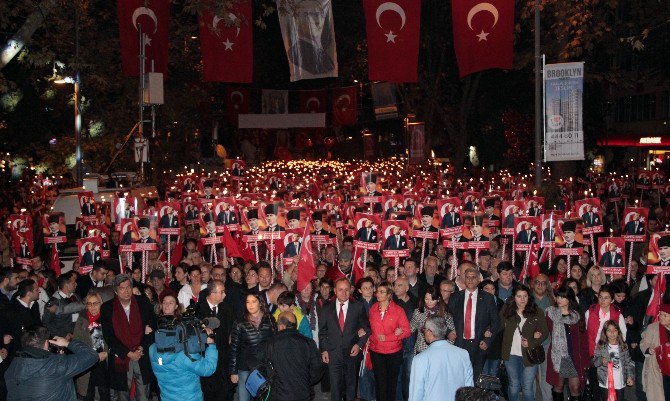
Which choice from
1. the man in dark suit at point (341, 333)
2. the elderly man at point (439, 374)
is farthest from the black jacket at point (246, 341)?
the elderly man at point (439, 374)

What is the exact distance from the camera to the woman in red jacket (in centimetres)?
1003

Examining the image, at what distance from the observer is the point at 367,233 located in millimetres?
14820

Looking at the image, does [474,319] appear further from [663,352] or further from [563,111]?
[563,111]

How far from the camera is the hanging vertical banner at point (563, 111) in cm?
1856

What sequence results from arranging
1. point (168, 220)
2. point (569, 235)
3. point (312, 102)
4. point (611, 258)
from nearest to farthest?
1. point (611, 258)
2. point (569, 235)
3. point (168, 220)
4. point (312, 102)

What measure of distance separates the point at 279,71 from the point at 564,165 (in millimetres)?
30471

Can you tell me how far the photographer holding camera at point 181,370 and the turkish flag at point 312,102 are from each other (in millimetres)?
38646

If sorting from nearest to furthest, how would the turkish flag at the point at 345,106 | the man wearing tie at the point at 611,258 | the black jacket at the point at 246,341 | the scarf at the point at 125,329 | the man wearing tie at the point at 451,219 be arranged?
the black jacket at the point at 246,341 → the scarf at the point at 125,329 → the man wearing tie at the point at 611,258 → the man wearing tie at the point at 451,219 → the turkish flag at the point at 345,106

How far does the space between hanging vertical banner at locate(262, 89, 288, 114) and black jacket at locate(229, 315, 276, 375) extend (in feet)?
120

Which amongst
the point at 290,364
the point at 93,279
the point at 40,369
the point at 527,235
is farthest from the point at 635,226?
the point at 40,369

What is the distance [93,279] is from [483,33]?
979 centimetres

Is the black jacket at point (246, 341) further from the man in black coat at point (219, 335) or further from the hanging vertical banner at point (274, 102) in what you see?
the hanging vertical banner at point (274, 102)

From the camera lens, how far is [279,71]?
5847 cm

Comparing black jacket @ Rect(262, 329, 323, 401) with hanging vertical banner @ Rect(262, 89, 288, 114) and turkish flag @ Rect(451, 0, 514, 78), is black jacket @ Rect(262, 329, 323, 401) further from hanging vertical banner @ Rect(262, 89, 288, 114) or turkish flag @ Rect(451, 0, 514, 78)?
hanging vertical banner @ Rect(262, 89, 288, 114)
